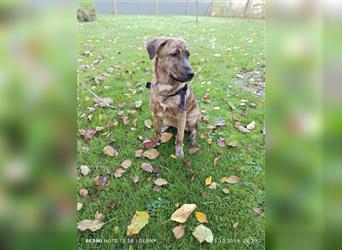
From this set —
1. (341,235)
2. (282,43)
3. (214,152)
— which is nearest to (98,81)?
(214,152)

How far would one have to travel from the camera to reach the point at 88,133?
1.32 meters

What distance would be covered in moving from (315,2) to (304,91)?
10.2 inches

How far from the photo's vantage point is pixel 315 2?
1222mm

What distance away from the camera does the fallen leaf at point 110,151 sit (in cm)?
134

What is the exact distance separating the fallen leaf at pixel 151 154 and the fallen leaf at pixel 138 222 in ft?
0.62

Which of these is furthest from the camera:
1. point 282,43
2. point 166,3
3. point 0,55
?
point 166,3

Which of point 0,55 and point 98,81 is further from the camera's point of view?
point 98,81

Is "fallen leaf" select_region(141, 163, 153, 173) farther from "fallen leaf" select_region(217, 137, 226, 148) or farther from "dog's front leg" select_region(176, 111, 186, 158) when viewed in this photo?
"fallen leaf" select_region(217, 137, 226, 148)

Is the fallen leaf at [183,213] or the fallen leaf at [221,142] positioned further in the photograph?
the fallen leaf at [221,142]

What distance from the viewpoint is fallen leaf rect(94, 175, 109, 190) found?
4.25ft

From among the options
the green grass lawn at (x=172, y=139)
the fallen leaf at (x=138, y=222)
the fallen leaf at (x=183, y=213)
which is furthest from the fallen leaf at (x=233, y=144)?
the fallen leaf at (x=138, y=222)

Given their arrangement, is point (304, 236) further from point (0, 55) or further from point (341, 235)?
point (0, 55)

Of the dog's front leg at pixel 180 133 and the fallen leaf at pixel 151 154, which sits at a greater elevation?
the dog's front leg at pixel 180 133

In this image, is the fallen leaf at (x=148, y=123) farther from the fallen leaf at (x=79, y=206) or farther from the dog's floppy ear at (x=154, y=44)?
the fallen leaf at (x=79, y=206)
